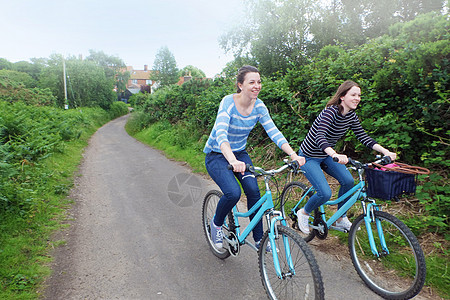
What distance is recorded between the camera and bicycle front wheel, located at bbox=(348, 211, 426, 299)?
2.62 metres

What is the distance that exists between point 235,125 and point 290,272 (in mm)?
1605

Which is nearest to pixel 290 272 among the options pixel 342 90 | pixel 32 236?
pixel 342 90

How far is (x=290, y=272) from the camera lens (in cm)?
248

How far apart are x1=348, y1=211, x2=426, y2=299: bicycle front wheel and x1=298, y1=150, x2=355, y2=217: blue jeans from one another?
0.48 m

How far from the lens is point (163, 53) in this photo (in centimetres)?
7019

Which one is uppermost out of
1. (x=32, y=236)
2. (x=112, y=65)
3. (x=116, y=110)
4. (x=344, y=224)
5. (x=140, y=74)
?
(x=112, y=65)

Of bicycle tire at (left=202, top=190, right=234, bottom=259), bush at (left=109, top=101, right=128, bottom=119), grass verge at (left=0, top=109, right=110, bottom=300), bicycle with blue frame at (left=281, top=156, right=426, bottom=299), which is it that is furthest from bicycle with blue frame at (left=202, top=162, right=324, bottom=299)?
bush at (left=109, top=101, right=128, bottom=119)

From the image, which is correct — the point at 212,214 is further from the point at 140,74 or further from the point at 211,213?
the point at 140,74

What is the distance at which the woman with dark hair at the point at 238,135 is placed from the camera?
9.62ft

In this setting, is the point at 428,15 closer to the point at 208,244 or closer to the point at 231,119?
the point at 231,119

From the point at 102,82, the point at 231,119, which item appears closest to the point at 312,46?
the point at 231,119

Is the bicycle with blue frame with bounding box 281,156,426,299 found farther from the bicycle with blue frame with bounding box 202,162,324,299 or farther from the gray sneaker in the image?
the gray sneaker

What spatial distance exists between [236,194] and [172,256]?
1.49m

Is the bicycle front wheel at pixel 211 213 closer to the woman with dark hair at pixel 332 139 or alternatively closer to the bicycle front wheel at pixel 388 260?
the woman with dark hair at pixel 332 139
